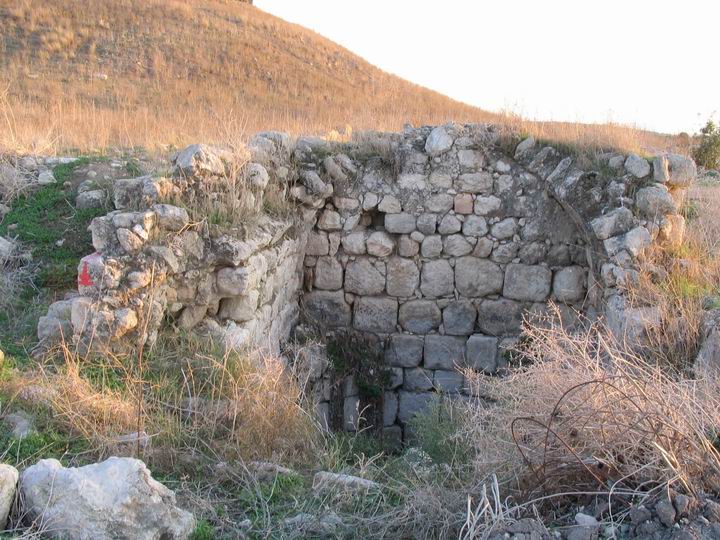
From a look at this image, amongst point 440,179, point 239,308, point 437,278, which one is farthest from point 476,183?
point 239,308

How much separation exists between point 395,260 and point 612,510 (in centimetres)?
394

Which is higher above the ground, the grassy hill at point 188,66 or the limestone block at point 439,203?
the grassy hill at point 188,66

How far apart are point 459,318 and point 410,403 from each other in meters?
0.96

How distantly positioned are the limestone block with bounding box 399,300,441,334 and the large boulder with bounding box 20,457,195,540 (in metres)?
3.94

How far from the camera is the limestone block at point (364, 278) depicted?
6391 mm

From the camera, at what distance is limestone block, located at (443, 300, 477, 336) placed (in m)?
6.35

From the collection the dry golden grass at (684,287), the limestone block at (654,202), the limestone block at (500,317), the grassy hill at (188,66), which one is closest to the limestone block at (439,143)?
the limestone block at (500,317)

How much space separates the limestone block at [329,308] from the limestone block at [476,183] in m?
1.57

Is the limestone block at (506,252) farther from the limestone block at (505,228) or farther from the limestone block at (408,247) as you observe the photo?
the limestone block at (408,247)

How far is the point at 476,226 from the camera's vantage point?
6.27 meters

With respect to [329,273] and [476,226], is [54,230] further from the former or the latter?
[476,226]

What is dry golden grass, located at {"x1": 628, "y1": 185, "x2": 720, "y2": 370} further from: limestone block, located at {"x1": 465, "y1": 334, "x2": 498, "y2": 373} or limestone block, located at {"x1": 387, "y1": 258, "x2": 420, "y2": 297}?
limestone block, located at {"x1": 387, "y1": 258, "x2": 420, "y2": 297}

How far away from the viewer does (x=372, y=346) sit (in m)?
6.40

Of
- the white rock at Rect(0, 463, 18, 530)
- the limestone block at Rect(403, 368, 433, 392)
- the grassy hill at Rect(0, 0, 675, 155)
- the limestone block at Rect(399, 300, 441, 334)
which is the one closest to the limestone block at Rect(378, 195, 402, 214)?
the limestone block at Rect(399, 300, 441, 334)
